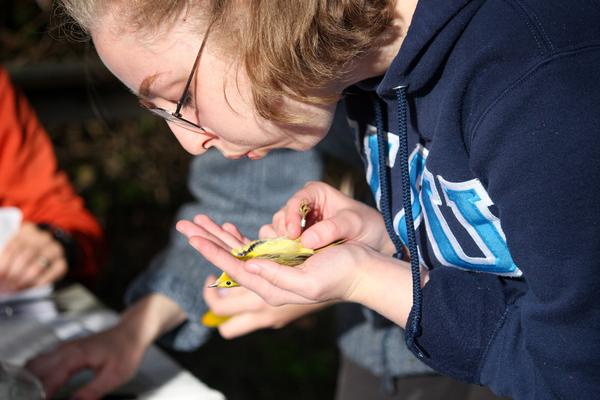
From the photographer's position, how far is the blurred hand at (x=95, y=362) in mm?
1361

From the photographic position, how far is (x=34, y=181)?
2.02 metres

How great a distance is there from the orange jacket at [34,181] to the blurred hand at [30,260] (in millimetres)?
142

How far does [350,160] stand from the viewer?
1693mm

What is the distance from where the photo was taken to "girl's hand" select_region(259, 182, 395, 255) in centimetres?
118

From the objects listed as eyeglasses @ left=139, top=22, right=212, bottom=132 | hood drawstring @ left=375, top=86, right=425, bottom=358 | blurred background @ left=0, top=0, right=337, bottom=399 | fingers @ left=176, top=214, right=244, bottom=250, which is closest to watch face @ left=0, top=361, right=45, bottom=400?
fingers @ left=176, top=214, right=244, bottom=250

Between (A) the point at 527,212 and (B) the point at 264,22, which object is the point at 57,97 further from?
(A) the point at 527,212

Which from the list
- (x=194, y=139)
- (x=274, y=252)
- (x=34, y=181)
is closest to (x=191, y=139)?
(x=194, y=139)

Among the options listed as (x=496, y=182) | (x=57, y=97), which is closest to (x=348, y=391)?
(x=496, y=182)

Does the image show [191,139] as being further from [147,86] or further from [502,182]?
[502,182]

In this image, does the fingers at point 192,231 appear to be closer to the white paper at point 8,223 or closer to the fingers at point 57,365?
the fingers at point 57,365

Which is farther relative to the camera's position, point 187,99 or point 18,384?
point 18,384

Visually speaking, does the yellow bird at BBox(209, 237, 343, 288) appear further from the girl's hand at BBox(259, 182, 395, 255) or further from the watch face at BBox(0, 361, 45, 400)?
the watch face at BBox(0, 361, 45, 400)

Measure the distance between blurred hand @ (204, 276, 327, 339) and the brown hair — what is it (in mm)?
450

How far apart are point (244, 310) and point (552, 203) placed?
687mm
